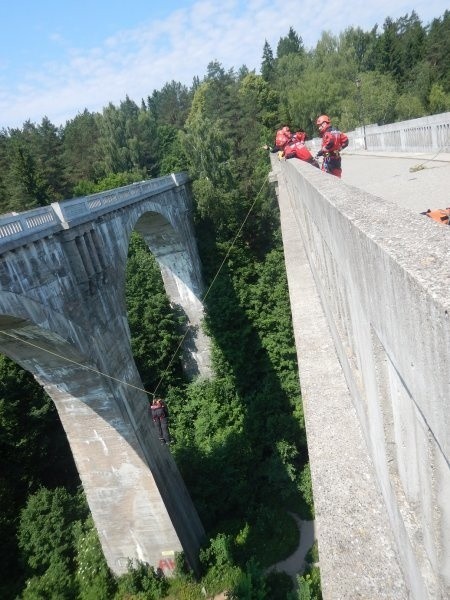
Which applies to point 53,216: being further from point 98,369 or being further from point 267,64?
point 267,64

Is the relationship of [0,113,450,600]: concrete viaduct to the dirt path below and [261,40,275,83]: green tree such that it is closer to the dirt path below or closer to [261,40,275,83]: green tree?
the dirt path below

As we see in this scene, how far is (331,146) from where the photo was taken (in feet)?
25.7

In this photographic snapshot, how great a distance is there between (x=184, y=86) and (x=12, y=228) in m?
90.2

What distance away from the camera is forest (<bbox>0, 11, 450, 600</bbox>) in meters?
11.7

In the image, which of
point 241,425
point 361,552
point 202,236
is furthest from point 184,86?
point 361,552

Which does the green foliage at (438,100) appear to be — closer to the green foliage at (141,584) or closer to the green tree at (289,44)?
the green foliage at (141,584)

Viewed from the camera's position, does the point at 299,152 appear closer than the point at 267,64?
Yes

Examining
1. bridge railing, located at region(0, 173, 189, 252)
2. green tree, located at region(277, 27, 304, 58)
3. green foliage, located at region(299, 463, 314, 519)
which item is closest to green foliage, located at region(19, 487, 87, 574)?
green foliage, located at region(299, 463, 314, 519)

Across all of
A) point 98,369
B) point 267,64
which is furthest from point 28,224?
point 267,64

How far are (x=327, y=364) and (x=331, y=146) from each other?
5.03 meters

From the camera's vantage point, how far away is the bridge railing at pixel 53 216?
269 inches

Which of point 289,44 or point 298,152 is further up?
point 289,44

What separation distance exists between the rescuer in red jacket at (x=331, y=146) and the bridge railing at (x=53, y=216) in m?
4.96

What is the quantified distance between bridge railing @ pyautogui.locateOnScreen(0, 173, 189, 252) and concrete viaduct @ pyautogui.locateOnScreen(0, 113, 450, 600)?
4 centimetres
